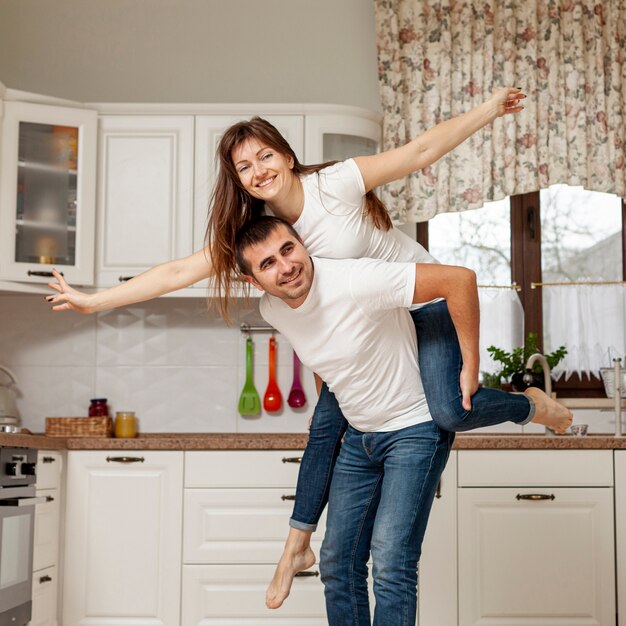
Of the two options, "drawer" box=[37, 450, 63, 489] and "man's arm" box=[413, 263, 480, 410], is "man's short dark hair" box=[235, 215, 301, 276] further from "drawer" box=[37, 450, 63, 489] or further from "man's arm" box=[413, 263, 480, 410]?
"drawer" box=[37, 450, 63, 489]

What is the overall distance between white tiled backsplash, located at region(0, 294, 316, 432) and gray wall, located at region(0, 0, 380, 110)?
1068 mm

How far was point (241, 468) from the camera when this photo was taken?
350 cm

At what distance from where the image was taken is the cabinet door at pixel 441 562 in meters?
3.41

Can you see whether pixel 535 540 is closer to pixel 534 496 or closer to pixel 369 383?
pixel 534 496

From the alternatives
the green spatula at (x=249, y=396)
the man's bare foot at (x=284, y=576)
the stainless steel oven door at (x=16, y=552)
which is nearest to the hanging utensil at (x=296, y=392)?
the green spatula at (x=249, y=396)

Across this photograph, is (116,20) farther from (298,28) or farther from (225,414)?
(225,414)

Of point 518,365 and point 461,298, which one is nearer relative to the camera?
point 461,298

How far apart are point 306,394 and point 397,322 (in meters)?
1.98

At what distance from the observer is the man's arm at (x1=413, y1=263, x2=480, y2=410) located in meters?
2.04

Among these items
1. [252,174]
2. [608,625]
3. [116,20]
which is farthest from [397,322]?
[116,20]

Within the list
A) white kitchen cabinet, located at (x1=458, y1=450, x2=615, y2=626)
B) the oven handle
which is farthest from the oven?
white kitchen cabinet, located at (x1=458, y1=450, x2=615, y2=626)

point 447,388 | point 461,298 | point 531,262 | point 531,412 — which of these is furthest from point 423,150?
point 531,262

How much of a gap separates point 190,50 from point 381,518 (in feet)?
9.65

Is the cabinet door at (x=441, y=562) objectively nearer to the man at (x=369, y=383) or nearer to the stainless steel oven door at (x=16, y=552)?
the man at (x=369, y=383)
